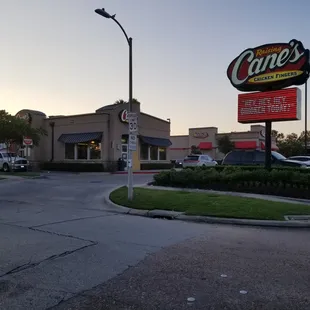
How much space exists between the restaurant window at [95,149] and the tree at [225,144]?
31918 millimetres

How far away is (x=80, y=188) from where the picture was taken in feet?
62.5

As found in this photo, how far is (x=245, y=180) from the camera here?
666 inches

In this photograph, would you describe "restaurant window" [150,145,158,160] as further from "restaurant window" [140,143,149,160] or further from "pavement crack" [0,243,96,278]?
"pavement crack" [0,243,96,278]

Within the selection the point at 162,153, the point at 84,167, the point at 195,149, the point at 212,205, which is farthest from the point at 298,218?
the point at 195,149

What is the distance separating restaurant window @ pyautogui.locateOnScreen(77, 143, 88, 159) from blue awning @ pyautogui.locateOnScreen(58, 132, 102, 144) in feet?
2.58

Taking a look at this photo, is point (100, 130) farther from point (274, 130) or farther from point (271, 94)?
point (274, 130)

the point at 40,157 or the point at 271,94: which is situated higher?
the point at 271,94

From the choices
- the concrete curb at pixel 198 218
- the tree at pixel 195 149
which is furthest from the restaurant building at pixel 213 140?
the concrete curb at pixel 198 218

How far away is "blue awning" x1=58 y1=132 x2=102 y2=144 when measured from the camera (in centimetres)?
3253

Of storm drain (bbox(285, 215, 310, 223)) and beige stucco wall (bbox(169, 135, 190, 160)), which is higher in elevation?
beige stucco wall (bbox(169, 135, 190, 160))

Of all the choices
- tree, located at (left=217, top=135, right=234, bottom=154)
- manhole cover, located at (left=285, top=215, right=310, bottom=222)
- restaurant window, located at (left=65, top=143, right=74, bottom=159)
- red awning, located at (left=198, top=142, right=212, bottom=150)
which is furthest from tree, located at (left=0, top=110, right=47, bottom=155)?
red awning, located at (left=198, top=142, right=212, bottom=150)

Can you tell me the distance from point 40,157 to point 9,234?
29598 millimetres

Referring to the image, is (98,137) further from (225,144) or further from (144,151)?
(225,144)

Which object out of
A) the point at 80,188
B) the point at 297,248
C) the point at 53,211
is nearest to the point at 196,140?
the point at 80,188
